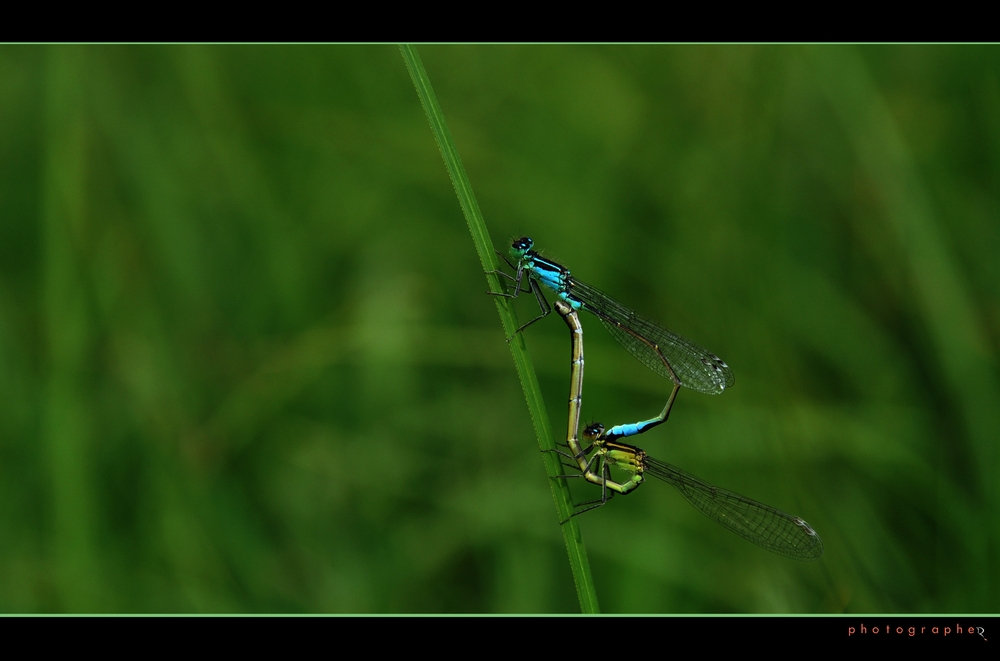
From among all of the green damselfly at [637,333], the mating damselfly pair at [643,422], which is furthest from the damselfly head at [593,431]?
the green damselfly at [637,333]

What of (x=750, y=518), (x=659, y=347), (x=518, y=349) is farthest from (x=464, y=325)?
(x=518, y=349)

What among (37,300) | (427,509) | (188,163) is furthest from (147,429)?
(188,163)

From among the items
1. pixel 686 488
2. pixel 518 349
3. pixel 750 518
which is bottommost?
pixel 750 518

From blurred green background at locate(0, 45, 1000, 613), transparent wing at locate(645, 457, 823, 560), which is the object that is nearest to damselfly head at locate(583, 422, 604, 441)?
transparent wing at locate(645, 457, 823, 560)

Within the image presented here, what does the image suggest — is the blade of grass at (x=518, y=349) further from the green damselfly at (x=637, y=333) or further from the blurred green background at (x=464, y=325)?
the blurred green background at (x=464, y=325)

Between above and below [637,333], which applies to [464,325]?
above

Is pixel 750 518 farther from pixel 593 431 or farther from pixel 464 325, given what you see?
pixel 464 325
